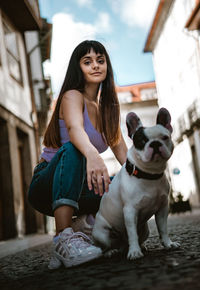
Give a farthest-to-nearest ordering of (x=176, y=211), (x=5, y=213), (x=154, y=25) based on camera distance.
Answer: (x=154, y=25), (x=176, y=211), (x=5, y=213)

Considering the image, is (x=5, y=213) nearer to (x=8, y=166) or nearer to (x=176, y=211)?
(x=8, y=166)

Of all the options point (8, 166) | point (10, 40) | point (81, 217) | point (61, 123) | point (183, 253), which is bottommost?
point (183, 253)

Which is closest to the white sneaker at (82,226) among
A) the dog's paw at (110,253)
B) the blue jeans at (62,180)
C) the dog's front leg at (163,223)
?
the blue jeans at (62,180)

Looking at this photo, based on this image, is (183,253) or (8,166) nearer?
(183,253)

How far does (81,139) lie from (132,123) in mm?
320

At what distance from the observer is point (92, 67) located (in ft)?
9.52

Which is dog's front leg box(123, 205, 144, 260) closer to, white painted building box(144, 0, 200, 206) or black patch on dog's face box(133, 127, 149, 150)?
black patch on dog's face box(133, 127, 149, 150)

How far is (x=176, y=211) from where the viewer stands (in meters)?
14.2

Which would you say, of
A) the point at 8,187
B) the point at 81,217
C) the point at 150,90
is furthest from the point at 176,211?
the point at 150,90

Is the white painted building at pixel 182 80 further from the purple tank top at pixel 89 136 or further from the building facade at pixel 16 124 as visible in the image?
the purple tank top at pixel 89 136

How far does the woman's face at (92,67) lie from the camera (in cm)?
291

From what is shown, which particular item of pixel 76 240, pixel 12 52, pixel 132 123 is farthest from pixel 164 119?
pixel 12 52

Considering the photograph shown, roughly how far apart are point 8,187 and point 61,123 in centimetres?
621

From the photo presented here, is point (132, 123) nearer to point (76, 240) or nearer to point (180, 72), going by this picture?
point (76, 240)
